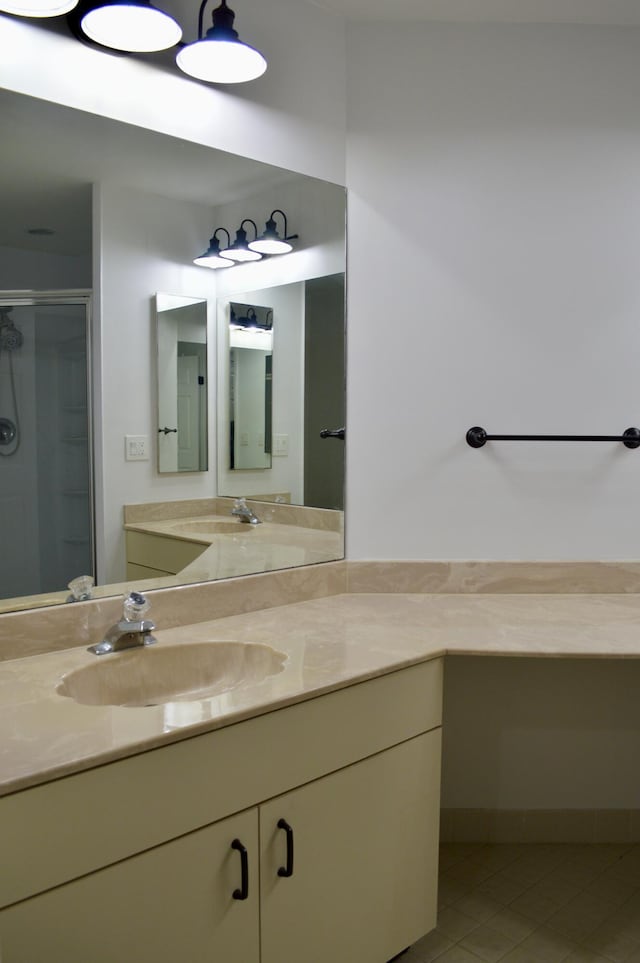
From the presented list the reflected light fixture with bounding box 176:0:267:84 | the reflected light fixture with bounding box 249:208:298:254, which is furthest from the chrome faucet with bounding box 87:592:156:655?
the reflected light fixture with bounding box 176:0:267:84

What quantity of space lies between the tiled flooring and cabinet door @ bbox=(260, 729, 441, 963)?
0.77ft

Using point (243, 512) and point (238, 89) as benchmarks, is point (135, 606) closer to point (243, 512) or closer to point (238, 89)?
point (243, 512)

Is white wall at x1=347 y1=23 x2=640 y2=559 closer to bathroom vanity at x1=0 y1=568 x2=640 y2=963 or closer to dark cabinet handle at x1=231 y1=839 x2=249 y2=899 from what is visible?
bathroom vanity at x1=0 y1=568 x2=640 y2=963

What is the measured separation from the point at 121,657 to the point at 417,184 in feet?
5.08

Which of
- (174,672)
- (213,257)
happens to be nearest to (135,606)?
(174,672)

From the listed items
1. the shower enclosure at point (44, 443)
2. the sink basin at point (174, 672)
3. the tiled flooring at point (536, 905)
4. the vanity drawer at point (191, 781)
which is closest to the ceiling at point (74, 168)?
the shower enclosure at point (44, 443)

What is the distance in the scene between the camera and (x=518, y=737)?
2299mm

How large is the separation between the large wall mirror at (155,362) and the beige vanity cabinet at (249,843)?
0.57 metres

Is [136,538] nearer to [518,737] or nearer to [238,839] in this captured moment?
[238,839]

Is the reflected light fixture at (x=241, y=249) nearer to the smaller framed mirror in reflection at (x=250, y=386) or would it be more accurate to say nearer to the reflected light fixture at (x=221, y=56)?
the smaller framed mirror in reflection at (x=250, y=386)

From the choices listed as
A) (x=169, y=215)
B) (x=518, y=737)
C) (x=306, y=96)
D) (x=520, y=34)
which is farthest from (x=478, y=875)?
(x=520, y=34)

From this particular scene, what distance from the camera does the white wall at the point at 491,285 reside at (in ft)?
7.17

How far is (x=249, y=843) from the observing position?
135 centimetres

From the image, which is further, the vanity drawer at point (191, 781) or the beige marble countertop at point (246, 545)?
the beige marble countertop at point (246, 545)
